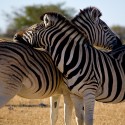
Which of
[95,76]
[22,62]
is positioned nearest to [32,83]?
[22,62]

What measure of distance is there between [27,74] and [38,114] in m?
3.55

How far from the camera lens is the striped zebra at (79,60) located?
684cm

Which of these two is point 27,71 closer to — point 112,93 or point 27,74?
point 27,74

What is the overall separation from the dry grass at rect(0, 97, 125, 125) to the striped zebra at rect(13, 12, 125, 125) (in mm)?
2280

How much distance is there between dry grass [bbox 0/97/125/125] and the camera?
9343 millimetres

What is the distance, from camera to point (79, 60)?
6.94m

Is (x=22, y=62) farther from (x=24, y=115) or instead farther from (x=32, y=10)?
(x=32, y=10)

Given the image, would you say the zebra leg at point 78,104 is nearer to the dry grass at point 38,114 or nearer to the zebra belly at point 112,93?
the zebra belly at point 112,93

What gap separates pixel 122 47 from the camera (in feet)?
24.5

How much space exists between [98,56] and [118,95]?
0.68 metres

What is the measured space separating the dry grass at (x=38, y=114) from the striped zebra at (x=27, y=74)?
205cm

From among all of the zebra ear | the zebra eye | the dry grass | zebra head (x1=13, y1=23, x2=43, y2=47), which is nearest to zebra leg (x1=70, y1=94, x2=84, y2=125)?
zebra head (x1=13, y1=23, x2=43, y2=47)

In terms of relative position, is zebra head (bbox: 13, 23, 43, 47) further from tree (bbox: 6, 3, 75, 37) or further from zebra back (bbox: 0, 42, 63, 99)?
tree (bbox: 6, 3, 75, 37)

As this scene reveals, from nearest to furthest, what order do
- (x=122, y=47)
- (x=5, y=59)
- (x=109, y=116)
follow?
(x=5, y=59) < (x=122, y=47) < (x=109, y=116)
